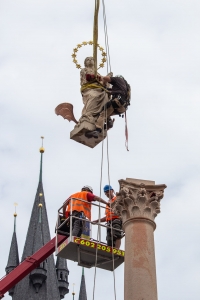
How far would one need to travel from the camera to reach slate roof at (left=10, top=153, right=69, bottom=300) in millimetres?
69750

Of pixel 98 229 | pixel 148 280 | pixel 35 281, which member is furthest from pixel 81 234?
pixel 35 281

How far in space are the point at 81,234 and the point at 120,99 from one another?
3189mm

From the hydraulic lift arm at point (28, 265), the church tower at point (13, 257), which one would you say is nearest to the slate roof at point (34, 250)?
the church tower at point (13, 257)

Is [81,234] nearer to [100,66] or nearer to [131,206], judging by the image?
[131,206]

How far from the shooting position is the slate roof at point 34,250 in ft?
229

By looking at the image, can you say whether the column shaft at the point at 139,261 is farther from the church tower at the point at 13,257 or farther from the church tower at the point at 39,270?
the church tower at the point at 13,257

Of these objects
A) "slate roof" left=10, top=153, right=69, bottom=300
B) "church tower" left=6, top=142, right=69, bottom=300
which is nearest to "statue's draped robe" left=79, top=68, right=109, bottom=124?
"church tower" left=6, top=142, right=69, bottom=300

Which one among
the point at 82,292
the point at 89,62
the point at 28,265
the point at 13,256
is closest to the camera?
the point at 89,62

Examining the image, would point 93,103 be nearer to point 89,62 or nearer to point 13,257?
point 89,62

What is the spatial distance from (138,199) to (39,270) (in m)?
53.4

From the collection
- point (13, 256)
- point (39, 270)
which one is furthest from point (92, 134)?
point (13, 256)

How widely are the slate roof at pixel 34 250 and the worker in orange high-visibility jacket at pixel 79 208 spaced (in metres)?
49.2

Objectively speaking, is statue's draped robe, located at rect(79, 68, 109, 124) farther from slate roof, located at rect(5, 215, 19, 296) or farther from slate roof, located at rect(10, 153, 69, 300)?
slate roof, located at rect(5, 215, 19, 296)

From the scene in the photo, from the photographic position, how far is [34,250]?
7331 centimetres
